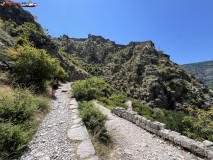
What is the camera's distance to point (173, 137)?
165 inches

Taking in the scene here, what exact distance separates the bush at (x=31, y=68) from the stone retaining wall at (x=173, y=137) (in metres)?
6.25

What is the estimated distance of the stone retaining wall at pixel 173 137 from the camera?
3.42m

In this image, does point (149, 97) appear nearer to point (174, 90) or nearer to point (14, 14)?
point (174, 90)

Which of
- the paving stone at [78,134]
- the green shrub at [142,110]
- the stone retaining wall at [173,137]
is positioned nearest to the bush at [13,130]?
the paving stone at [78,134]

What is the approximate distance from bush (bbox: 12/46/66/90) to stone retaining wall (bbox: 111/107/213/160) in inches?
246

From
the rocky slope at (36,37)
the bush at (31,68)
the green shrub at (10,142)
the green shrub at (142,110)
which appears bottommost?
the green shrub at (142,110)

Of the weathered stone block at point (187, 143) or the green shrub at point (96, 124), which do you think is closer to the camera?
the green shrub at point (96, 124)

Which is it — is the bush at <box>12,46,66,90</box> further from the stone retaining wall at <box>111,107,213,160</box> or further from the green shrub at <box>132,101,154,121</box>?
the green shrub at <box>132,101,154,121</box>

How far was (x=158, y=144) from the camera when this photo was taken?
4180mm

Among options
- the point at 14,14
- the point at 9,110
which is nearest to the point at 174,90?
the point at 9,110

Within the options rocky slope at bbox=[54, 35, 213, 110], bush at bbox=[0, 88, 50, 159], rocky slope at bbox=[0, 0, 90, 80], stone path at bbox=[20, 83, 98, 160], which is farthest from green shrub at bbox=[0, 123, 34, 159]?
rocky slope at bbox=[54, 35, 213, 110]

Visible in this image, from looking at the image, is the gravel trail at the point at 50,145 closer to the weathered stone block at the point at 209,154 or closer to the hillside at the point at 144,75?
the weathered stone block at the point at 209,154

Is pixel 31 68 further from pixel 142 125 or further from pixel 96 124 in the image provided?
pixel 142 125

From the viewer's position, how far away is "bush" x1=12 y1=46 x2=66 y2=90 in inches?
249
